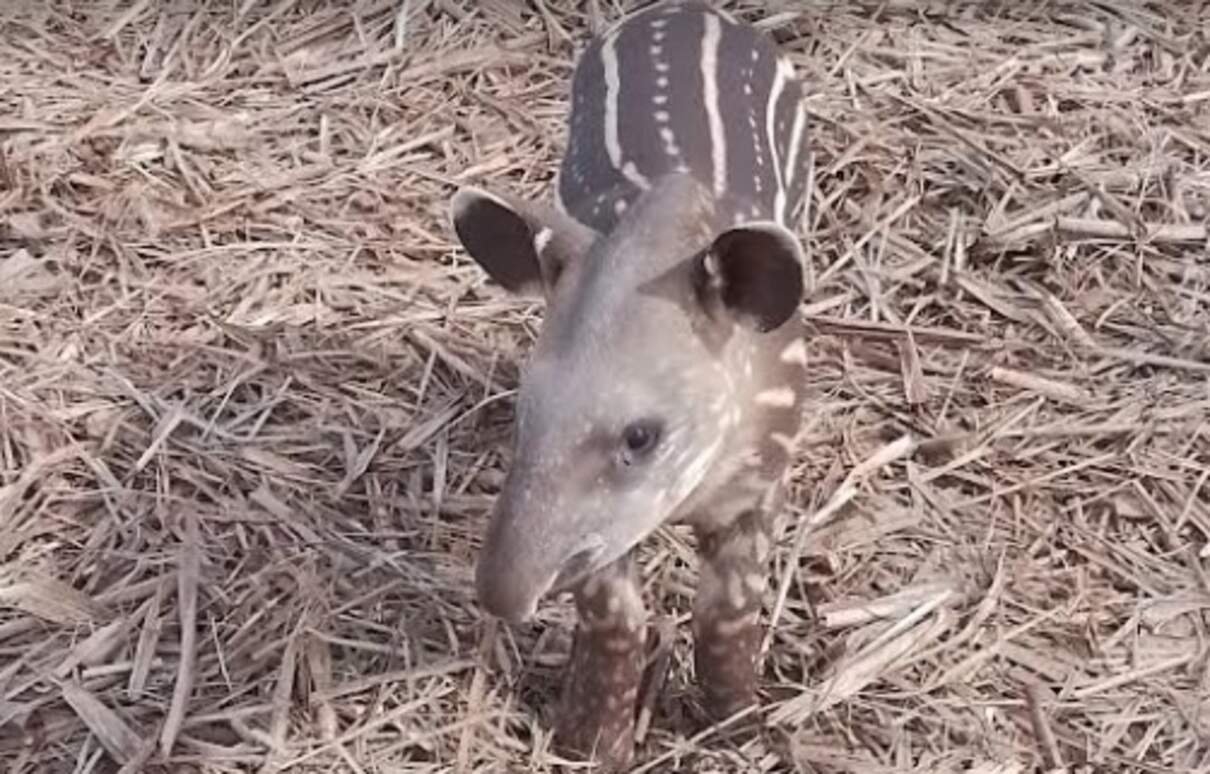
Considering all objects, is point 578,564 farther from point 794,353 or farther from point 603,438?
point 794,353

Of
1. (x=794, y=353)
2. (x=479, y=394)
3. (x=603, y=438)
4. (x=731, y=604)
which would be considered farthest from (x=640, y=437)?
(x=479, y=394)

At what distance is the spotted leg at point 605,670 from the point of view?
10.3 feet

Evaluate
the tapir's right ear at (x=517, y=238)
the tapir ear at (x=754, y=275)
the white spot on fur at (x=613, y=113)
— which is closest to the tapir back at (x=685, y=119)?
the white spot on fur at (x=613, y=113)

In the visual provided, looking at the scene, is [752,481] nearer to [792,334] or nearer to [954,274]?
[792,334]

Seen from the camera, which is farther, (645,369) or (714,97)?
(714,97)

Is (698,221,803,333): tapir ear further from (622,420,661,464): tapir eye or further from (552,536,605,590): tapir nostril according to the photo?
(552,536,605,590): tapir nostril

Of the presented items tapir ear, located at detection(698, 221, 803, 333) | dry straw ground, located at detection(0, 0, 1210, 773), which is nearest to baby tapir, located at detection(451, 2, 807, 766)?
tapir ear, located at detection(698, 221, 803, 333)

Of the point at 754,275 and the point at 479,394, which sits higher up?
the point at 754,275

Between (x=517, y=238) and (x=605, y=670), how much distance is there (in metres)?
0.71

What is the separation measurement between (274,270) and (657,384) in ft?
5.98

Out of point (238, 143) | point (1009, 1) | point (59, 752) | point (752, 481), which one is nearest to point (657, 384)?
point (752, 481)

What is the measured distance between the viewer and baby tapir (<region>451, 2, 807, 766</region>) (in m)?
2.68

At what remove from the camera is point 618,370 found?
270 cm

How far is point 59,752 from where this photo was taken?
11.2 ft
